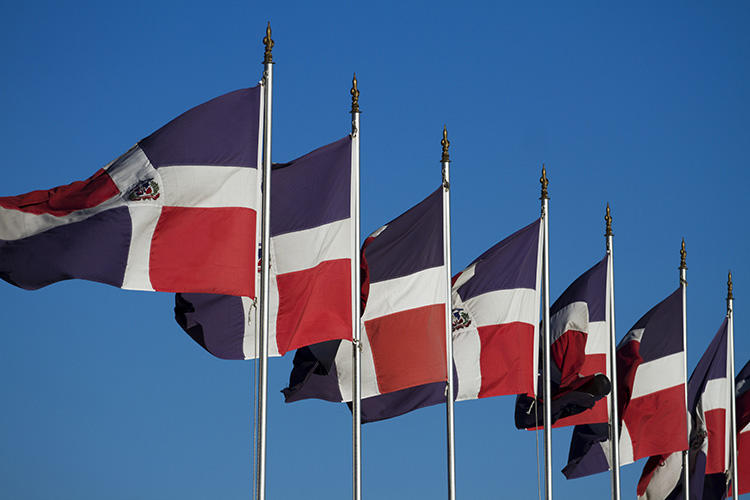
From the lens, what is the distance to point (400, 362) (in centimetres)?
2523

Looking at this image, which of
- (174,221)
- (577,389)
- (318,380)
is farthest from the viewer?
(577,389)

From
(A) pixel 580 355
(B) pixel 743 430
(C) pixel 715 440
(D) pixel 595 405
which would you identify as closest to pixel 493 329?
(A) pixel 580 355

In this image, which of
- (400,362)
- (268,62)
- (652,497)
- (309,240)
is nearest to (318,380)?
(400,362)

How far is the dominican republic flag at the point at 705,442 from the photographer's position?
36.4 meters

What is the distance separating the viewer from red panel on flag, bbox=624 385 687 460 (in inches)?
1316

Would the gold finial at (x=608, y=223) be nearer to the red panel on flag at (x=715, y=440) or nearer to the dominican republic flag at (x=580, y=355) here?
the dominican republic flag at (x=580, y=355)

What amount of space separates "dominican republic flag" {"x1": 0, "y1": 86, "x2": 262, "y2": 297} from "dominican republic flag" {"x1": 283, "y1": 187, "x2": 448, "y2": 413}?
4261mm

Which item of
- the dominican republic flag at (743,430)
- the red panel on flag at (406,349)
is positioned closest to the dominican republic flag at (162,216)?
the red panel on flag at (406,349)

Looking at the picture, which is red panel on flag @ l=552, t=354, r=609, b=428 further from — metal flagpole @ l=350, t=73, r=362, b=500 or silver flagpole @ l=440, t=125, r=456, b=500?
metal flagpole @ l=350, t=73, r=362, b=500

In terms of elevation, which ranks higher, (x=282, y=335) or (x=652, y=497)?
(x=282, y=335)

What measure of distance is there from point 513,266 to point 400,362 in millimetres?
4397

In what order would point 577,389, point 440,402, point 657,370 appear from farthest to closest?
point 657,370, point 577,389, point 440,402

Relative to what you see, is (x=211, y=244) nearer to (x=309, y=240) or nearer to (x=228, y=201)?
(x=228, y=201)

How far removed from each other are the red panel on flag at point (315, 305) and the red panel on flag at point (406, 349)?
2323 mm
